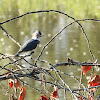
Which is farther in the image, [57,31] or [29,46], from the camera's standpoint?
[57,31]

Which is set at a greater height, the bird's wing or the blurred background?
the blurred background

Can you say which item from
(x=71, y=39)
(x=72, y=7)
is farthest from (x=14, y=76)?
(x=72, y=7)

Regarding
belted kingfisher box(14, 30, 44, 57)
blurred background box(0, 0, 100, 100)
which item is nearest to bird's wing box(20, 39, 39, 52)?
belted kingfisher box(14, 30, 44, 57)

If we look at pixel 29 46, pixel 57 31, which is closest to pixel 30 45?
pixel 29 46

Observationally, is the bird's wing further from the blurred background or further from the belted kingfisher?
the blurred background

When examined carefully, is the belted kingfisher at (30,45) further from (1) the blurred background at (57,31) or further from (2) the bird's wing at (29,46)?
(1) the blurred background at (57,31)

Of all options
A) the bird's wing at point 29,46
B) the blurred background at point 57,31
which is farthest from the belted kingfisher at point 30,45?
the blurred background at point 57,31

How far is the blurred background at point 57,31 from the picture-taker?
850cm

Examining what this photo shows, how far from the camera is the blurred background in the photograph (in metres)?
8.50

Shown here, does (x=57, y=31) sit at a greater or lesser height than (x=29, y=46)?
greater

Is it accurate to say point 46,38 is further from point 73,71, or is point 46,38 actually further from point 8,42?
point 73,71

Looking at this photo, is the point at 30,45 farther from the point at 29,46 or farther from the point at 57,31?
the point at 57,31

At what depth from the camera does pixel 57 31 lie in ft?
39.5

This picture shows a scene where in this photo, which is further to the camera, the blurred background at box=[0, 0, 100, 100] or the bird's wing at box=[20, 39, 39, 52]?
the blurred background at box=[0, 0, 100, 100]
